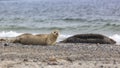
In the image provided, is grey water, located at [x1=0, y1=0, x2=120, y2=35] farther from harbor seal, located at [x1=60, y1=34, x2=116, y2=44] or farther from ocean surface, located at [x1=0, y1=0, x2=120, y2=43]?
harbor seal, located at [x1=60, y1=34, x2=116, y2=44]

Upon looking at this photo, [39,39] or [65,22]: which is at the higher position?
[39,39]

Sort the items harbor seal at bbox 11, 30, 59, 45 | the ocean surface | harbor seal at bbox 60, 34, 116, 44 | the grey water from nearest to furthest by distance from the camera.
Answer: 1. harbor seal at bbox 11, 30, 59, 45
2. harbor seal at bbox 60, 34, 116, 44
3. the ocean surface
4. the grey water

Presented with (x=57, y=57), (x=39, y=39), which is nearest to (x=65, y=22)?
(x=39, y=39)

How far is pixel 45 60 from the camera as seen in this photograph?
9.65 metres

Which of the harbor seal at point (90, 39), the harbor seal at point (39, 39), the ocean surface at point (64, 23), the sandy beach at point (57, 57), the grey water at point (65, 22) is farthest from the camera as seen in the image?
the grey water at point (65, 22)

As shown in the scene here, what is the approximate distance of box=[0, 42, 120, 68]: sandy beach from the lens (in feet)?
29.7

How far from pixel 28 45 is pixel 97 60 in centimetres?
399

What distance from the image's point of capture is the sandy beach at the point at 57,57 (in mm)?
9047

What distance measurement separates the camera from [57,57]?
1016 cm

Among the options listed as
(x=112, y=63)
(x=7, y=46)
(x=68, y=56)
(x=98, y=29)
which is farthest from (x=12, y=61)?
(x=98, y=29)

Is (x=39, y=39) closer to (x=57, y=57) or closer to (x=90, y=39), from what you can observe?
(x=90, y=39)

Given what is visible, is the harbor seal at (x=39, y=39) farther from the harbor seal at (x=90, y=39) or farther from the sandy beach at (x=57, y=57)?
the harbor seal at (x=90, y=39)

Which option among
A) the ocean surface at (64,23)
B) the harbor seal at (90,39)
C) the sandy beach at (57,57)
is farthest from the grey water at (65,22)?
the sandy beach at (57,57)

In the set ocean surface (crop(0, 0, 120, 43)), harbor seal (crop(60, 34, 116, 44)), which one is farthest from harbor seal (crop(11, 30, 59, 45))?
ocean surface (crop(0, 0, 120, 43))
